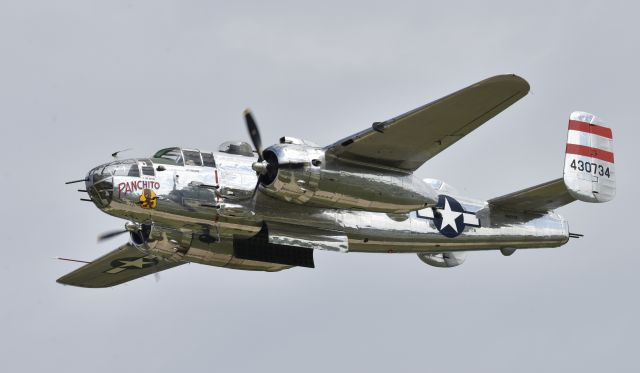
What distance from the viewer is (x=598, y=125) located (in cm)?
3039

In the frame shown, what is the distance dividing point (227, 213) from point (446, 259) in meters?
7.11

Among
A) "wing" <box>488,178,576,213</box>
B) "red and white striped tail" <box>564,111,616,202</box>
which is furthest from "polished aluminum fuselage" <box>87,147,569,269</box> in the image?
"red and white striped tail" <box>564,111,616,202</box>

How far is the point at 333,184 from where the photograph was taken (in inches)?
1030

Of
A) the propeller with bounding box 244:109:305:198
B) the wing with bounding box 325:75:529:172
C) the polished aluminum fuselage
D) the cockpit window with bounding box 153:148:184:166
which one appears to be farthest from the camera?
the cockpit window with bounding box 153:148:184:166

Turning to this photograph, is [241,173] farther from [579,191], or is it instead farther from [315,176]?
[579,191]

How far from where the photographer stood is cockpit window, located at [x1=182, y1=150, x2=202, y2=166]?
26.6 meters

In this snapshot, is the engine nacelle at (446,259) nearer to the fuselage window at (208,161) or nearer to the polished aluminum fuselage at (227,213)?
the polished aluminum fuselage at (227,213)

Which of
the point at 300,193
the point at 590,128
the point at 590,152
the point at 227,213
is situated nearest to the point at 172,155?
the point at 227,213

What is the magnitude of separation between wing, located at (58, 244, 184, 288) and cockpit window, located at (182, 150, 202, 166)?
15.2 ft

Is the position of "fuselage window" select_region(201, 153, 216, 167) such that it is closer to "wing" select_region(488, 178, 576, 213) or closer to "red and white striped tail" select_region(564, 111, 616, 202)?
"wing" select_region(488, 178, 576, 213)

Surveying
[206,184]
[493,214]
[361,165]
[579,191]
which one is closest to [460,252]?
[493,214]

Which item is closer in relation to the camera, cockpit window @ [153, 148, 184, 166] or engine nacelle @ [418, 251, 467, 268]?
cockpit window @ [153, 148, 184, 166]

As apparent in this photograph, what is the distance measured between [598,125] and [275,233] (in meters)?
8.65

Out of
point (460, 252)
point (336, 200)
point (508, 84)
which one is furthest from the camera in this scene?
point (460, 252)
